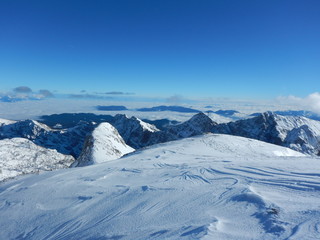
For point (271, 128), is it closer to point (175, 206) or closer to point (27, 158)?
point (27, 158)

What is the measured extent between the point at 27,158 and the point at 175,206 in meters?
119

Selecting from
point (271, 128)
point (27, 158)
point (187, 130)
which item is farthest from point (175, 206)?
point (187, 130)

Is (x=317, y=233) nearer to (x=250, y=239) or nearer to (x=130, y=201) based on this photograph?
(x=250, y=239)

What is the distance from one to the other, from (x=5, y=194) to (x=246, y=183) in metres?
13.4

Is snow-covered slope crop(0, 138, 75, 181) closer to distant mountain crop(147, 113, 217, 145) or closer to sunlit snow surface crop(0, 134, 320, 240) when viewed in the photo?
distant mountain crop(147, 113, 217, 145)

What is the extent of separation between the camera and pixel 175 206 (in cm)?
745

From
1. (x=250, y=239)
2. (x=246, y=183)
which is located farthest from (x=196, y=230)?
(x=246, y=183)

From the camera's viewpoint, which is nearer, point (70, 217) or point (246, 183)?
point (70, 217)

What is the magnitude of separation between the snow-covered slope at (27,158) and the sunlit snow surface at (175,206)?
8857 cm

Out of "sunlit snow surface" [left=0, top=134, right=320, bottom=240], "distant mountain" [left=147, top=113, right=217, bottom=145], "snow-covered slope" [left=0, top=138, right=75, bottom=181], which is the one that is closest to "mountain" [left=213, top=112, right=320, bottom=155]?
"distant mountain" [left=147, top=113, right=217, bottom=145]

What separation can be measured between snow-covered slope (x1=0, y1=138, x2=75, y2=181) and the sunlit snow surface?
88570 millimetres

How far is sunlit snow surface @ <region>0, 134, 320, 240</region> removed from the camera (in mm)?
5734

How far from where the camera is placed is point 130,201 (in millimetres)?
8367

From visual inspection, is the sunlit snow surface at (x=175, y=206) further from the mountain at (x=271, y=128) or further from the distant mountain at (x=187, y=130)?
the distant mountain at (x=187, y=130)
